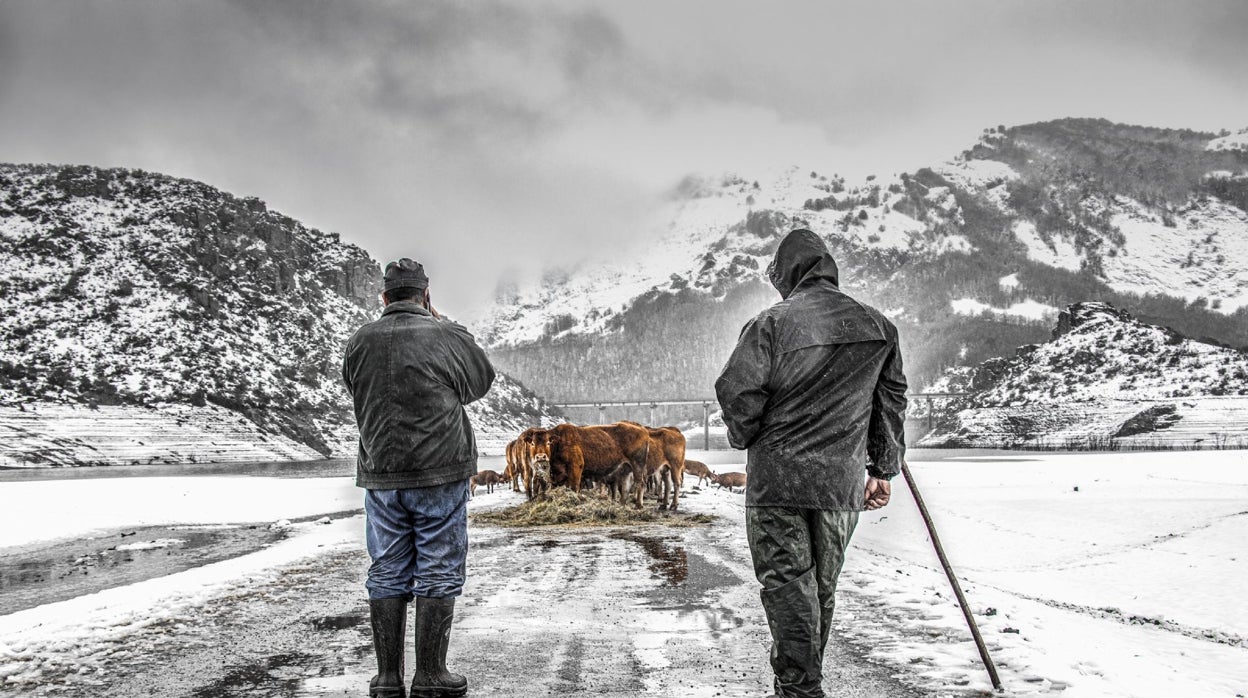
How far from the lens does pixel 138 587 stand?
291 inches

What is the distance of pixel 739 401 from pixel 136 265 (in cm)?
11969

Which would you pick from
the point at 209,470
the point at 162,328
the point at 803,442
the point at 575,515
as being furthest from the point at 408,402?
the point at 162,328

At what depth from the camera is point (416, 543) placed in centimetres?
412

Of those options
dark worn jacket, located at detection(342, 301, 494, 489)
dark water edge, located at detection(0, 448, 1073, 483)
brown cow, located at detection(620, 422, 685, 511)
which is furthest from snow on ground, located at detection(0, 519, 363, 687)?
dark water edge, located at detection(0, 448, 1073, 483)

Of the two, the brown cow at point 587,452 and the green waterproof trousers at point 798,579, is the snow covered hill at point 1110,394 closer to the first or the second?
the brown cow at point 587,452

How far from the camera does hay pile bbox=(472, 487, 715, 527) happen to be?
13.4 meters

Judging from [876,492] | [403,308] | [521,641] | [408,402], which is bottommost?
[521,641]

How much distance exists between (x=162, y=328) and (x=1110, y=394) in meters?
106

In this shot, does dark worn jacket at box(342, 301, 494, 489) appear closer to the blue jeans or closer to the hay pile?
the blue jeans

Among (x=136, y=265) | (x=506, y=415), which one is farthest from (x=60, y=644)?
(x=506, y=415)

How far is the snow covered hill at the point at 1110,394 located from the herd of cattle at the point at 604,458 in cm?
6602

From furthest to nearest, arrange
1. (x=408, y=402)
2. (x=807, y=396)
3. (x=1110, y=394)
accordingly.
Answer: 1. (x=1110, y=394)
2. (x=408, y=402)
3. (x=807, y=396)

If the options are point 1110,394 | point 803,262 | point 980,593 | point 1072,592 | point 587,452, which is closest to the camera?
point 803,262

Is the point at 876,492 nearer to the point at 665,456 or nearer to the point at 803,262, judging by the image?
the point at 803,262
